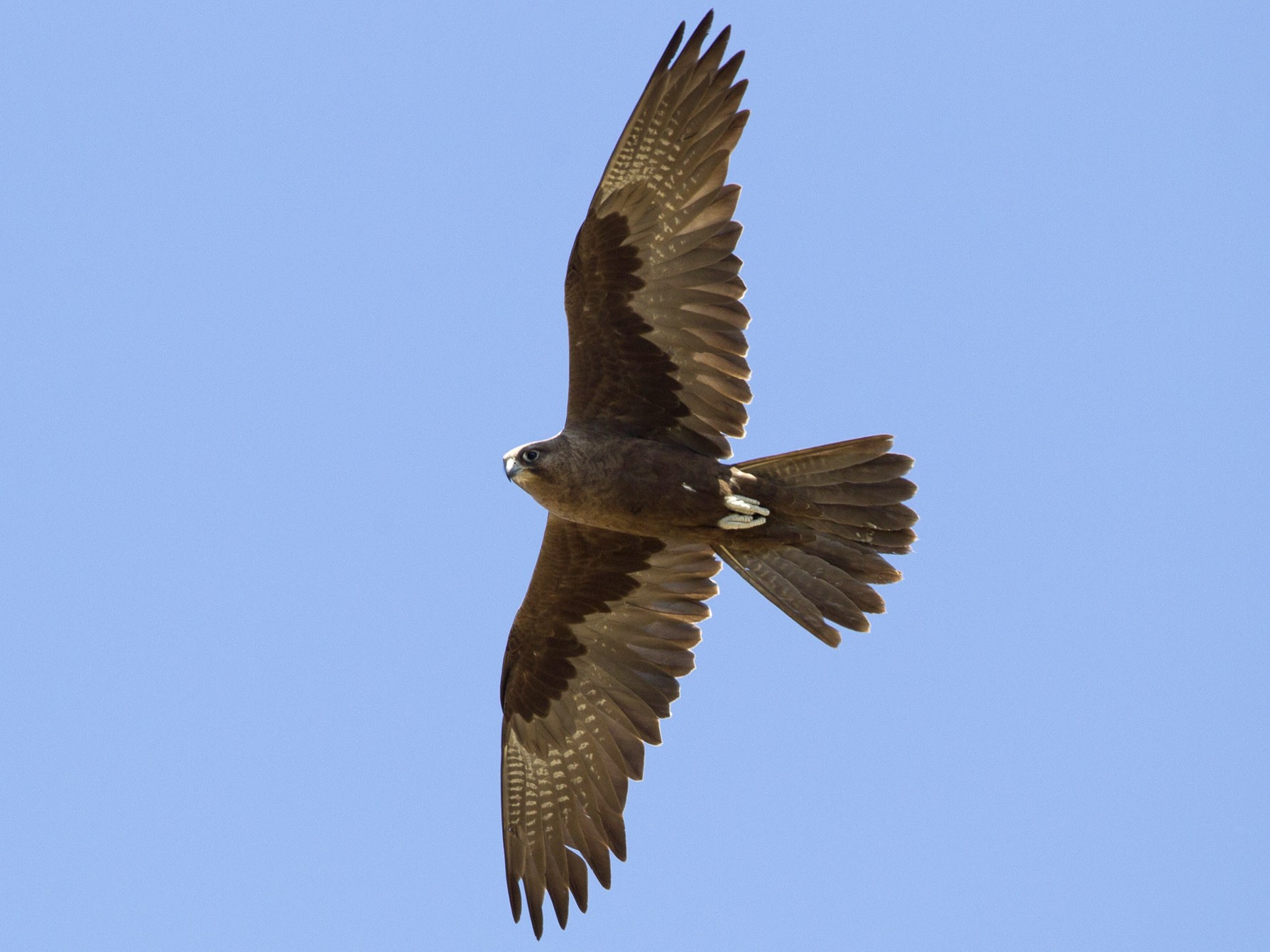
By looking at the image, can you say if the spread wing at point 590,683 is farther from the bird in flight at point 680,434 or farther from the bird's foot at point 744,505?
the bird's foot at point 744,505

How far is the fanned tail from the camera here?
1009 cm

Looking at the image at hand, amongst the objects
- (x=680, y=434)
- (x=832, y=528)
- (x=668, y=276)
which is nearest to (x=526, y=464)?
(x=680, y=434)

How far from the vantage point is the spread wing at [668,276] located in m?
9.95

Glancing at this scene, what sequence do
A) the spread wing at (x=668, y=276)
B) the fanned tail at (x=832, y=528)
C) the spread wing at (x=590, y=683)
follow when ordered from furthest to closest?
the spread wing at (x=590, y=683)
the fanned tail at (x=832, y=528)
the spread wing at (x=668, y=276)

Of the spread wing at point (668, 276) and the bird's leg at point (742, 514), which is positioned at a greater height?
the spread wing at point (668, 276)

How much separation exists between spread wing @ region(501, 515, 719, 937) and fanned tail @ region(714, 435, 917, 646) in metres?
0.79

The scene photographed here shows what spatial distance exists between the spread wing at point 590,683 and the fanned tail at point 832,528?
79 cm

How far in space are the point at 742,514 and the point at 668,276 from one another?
148 centimetres

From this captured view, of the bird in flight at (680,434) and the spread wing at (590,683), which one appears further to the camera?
the spread wing at (590,683)

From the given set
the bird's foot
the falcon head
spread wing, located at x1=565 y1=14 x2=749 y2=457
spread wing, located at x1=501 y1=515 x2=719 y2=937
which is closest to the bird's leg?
the bird's foot

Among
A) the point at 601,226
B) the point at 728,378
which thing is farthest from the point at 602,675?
the point at 601,226

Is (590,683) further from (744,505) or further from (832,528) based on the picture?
(832,528)

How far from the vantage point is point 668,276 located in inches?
398

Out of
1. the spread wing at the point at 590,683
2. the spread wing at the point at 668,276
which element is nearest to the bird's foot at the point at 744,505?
the spread wing at the point at 668,276
